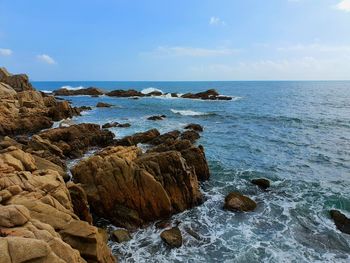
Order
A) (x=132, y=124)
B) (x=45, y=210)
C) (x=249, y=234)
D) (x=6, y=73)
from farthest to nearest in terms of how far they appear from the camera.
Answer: (x=6, y=73) → (x=132, y=124) → (x=249, y=234) → (x=45, y=210)

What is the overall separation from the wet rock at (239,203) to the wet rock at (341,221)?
4.81 meters

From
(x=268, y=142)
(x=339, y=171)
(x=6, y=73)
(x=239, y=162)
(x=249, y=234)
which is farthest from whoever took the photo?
(x=6, y=73)

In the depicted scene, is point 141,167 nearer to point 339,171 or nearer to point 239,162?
point 239,162

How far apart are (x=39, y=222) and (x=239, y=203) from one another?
13683 millimetres

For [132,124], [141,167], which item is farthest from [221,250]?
[132,124]

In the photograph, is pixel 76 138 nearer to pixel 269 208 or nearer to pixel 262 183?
pixel 262 183

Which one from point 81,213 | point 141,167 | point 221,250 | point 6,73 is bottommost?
point 221,250

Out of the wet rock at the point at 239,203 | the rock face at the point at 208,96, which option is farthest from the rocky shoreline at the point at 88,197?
the rock face at the point at 208,96

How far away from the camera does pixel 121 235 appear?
16859 mm

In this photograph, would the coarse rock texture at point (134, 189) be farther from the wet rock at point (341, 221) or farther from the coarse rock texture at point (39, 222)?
the wet rock at point (341, 221)

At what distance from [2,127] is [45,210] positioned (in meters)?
33.2

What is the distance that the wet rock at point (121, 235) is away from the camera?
54.6ft

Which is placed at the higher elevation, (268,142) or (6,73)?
(6,73)

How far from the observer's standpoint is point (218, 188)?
2416cm
